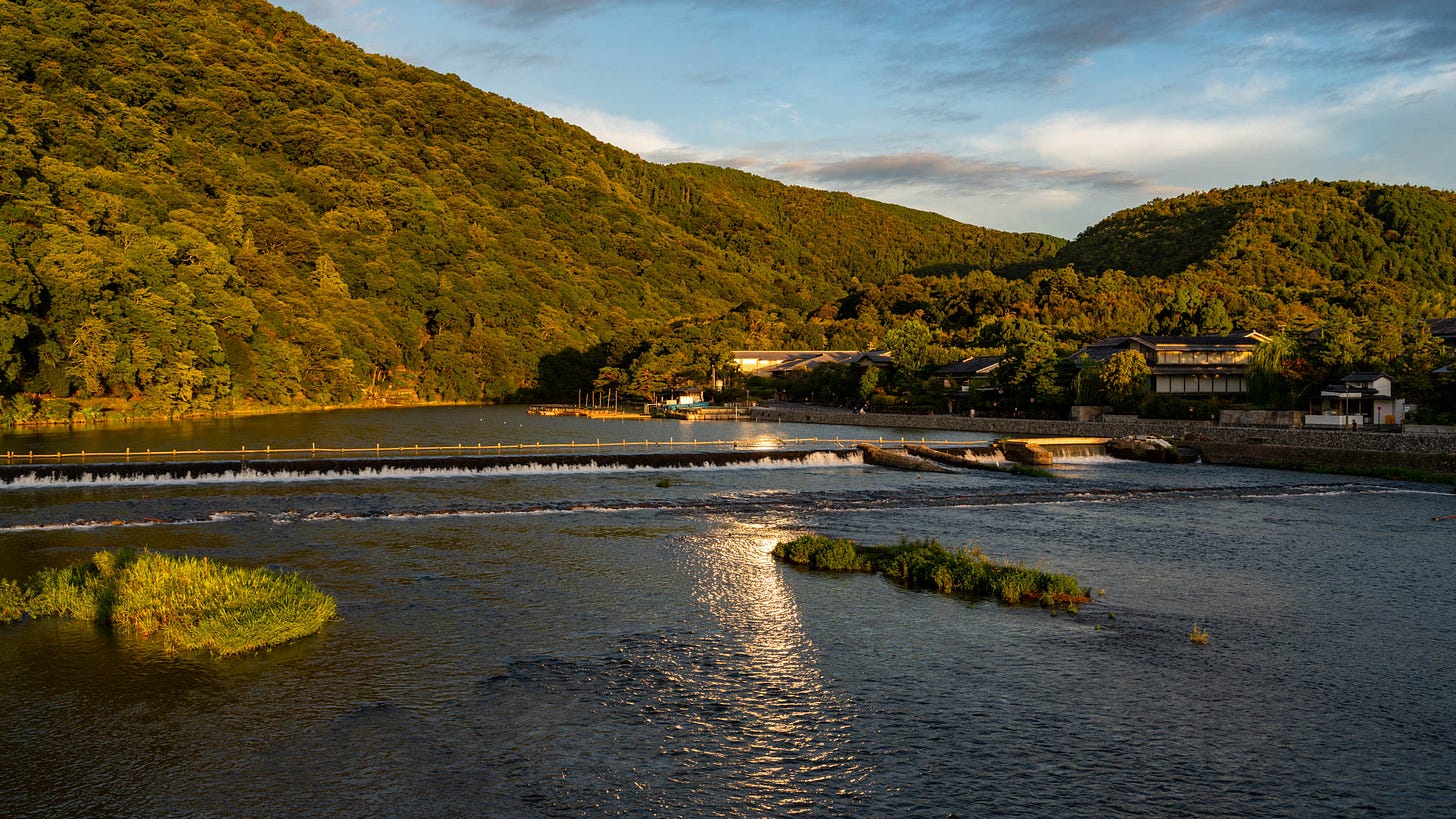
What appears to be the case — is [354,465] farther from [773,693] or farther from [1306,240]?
[1306,240]

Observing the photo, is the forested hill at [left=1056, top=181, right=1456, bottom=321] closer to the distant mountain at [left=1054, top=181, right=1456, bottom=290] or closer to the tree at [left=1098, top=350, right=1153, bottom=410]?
the distant mountain at [left=1054, top=181, right=1456, bottom=290]

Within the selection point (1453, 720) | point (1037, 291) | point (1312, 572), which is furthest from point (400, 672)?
point (1037, 291)

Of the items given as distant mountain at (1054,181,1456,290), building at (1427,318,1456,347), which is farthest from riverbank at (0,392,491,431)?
distant mountain at (1054,181,1456,290)

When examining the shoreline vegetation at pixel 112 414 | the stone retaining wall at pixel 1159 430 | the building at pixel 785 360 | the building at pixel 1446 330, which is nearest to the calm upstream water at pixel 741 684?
the stone retaining wall at pixel 1159 430

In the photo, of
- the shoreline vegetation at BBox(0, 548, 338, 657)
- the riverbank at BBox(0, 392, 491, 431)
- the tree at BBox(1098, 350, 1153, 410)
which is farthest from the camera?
the riverbank at BBox(0, 392, 491, 431)

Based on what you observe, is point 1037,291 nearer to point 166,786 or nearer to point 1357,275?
point 1357,275

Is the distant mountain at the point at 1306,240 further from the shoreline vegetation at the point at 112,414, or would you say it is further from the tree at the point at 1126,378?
the shoreline vegetation at the point at 112,414
